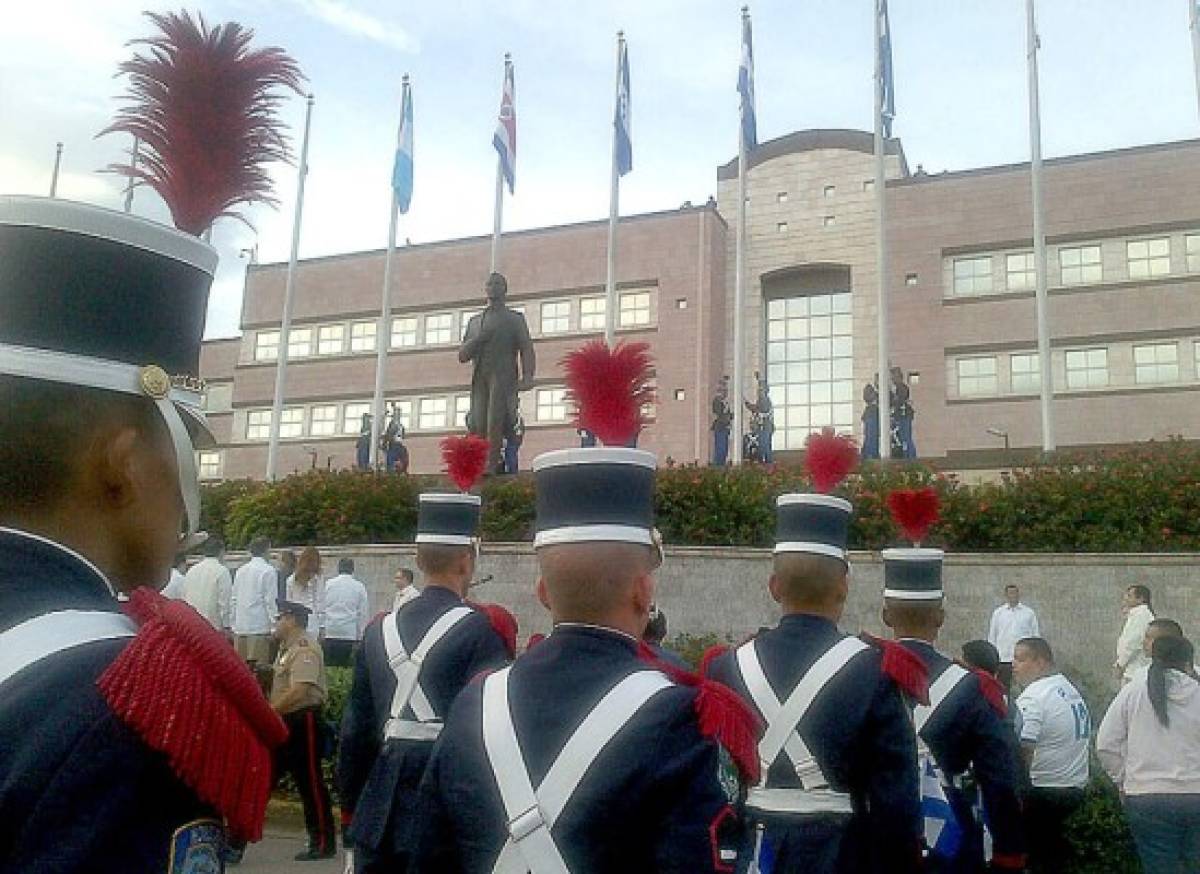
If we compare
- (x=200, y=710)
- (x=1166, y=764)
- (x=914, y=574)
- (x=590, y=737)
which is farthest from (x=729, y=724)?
(x=1166, y=764)

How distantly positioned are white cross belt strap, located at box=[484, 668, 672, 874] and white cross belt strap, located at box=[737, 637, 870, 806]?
5.06 ft

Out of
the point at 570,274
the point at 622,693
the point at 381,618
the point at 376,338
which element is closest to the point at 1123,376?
the point at 570,274

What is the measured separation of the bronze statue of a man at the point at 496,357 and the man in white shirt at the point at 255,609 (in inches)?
153

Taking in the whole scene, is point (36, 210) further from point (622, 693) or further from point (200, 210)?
point (622, 693)

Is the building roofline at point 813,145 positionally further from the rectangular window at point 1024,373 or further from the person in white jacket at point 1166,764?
the person in white jacket at point 1166,764

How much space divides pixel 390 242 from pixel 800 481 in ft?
46.1

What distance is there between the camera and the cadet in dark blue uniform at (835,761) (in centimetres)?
383

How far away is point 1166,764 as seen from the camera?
22.2 feet

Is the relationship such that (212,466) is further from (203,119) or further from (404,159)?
(203,119)

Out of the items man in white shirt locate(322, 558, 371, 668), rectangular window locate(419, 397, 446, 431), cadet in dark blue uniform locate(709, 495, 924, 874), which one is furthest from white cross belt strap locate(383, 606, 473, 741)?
rectangular window locate(419, 397, 446, 431)

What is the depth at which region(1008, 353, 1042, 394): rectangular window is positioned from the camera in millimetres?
30641

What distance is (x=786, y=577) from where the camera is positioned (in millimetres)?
4273

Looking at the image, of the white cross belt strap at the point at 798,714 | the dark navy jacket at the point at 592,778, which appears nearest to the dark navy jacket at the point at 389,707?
the white cross belt strap at the point at 798,714

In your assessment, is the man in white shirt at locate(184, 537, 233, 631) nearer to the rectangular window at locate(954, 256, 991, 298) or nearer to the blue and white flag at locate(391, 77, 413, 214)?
the blue and white flag at locate(391, 77, 413, 214)
